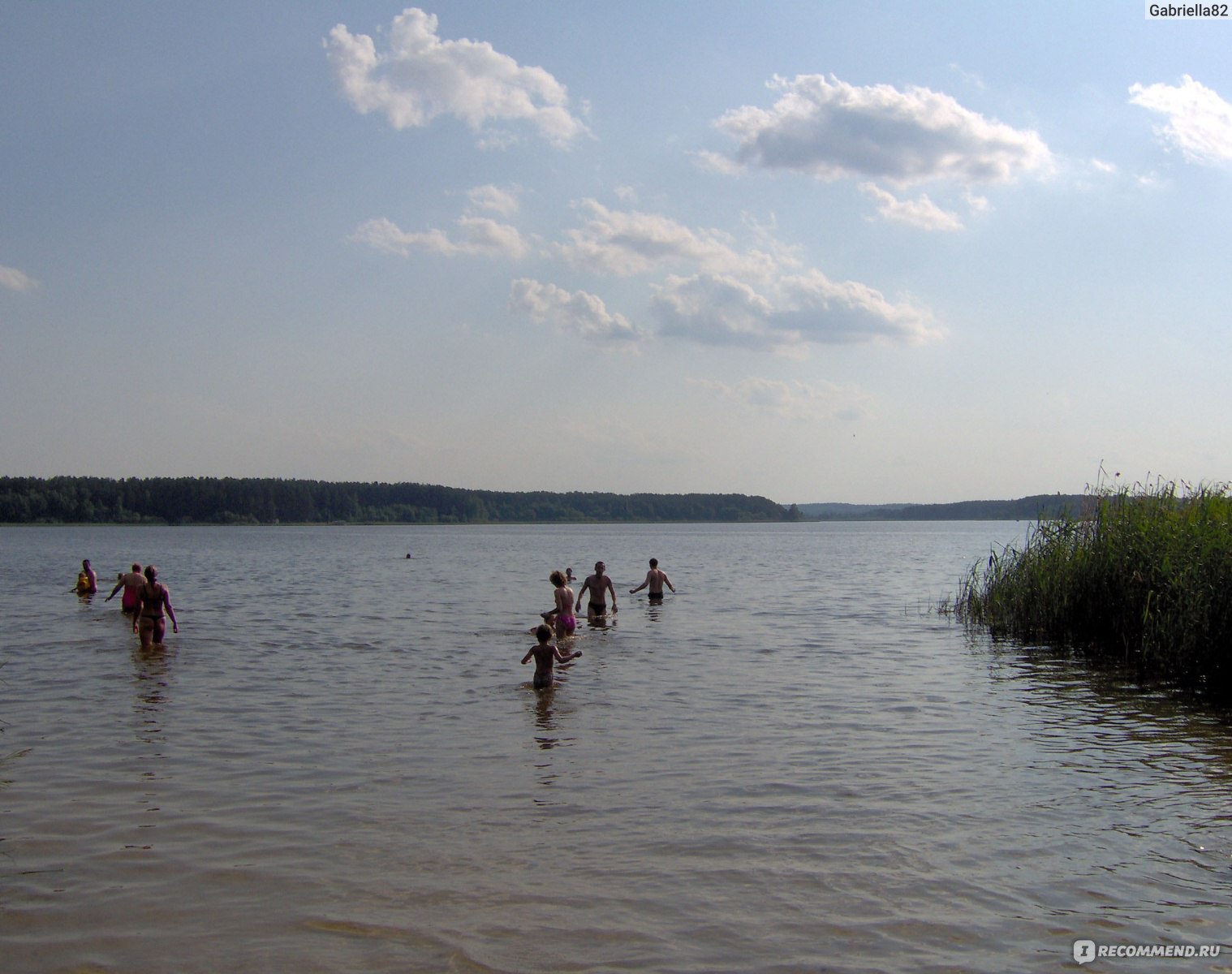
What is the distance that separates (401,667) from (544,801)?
8.66 meters

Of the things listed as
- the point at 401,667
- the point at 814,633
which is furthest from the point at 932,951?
the point at 814,633

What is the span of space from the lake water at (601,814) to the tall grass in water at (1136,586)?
1203 millimetres

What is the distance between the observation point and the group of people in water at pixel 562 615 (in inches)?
541

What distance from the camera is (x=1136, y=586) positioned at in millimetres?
16188

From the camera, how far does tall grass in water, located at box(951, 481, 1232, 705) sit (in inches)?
549

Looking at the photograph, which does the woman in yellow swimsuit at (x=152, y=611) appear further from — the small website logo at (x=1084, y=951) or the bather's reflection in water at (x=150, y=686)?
the small website logo at (x=1084, y=951)

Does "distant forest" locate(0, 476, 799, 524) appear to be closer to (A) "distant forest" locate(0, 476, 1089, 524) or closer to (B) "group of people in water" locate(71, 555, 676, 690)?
(A) "distant forest" locate(0, 476, 1089, 524)

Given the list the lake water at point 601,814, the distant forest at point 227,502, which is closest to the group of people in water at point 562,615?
the lake water at point 601,814

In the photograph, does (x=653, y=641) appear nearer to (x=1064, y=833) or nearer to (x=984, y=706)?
(x=984, y=706)

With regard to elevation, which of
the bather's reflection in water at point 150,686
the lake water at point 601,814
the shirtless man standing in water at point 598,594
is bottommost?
the bather's reflection in water at point 150,686

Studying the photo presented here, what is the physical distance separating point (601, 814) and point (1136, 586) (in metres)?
12.0

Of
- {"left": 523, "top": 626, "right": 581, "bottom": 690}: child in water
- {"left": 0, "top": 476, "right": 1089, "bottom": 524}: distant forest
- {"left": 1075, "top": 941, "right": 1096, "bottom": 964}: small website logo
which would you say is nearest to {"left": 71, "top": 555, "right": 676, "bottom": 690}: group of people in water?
{"left": 523, "top": 626, "right": 581, "bottom": 690}: child in water

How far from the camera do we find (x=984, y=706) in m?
13.0

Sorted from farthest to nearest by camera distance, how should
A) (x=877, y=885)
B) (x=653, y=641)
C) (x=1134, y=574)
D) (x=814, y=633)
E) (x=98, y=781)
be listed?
(x=814, y=633) → (x=653, y=641) → (x=1134, y=574) → (x=98, y=781) → (x=877, y=885)
